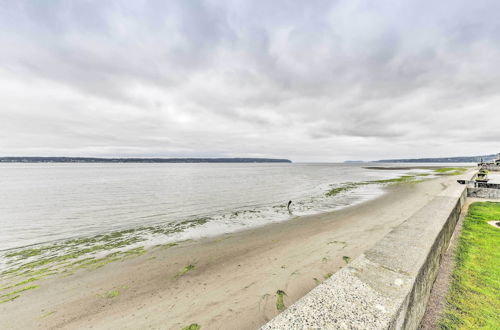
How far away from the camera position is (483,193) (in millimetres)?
14727

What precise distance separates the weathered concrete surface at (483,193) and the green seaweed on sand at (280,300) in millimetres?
18472

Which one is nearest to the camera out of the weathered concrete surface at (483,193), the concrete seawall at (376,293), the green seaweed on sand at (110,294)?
the concrete seawall at (376,293)

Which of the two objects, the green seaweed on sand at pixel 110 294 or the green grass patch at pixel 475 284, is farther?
the green seaweed on sand at pixel 110 294

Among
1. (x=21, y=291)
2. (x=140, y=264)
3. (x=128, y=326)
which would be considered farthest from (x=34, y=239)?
(x=128, y=326)

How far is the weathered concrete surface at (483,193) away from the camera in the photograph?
559 inches

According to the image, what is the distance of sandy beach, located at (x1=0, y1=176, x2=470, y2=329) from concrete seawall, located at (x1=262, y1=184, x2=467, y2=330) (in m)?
2.96

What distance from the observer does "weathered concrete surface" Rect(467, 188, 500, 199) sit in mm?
14211

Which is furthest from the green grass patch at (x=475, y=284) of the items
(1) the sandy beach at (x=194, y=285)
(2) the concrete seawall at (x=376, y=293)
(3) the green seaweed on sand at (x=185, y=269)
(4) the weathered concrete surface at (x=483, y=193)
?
(4) the weathered concrete surface at (x=483, y=193)

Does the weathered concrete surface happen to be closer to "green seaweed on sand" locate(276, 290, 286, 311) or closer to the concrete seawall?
the concrete seawall

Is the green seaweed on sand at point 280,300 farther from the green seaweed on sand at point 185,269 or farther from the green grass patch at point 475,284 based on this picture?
the green seaweed on sand at point 185,269

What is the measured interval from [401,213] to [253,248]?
12.8 m

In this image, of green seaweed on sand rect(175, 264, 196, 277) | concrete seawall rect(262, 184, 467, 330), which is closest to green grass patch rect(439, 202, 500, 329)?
concrete seawall rect(262, 184, 467, 330)

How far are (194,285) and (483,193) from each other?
21138mm

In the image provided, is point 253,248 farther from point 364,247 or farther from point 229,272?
point 364,247
